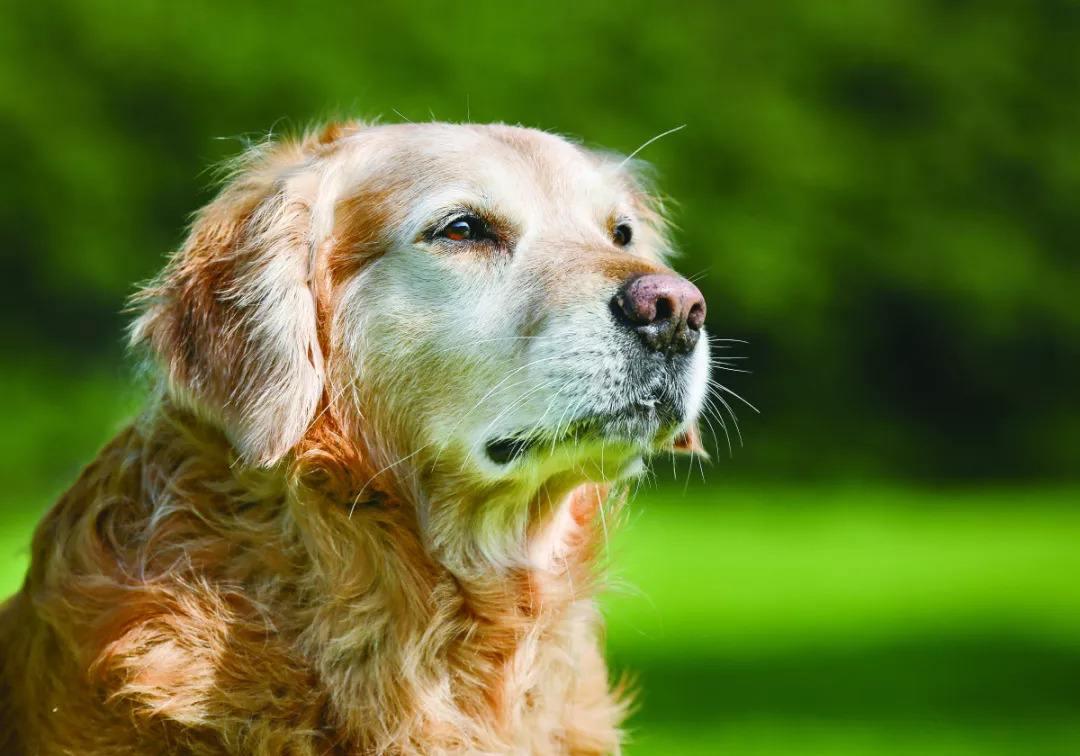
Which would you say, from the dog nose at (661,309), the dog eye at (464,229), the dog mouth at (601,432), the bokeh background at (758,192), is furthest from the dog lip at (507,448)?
the bokeh background at (758,192)

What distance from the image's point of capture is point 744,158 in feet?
47.3

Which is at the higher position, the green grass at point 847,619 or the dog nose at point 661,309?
the green grass at point 847,619

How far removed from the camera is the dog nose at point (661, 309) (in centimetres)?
322

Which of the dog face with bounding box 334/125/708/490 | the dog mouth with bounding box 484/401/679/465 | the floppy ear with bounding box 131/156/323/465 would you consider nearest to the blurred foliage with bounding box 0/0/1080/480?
the dog face with bounding box 334/125/708/490

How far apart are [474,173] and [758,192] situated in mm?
11197

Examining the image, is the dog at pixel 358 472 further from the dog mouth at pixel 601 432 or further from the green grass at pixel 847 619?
the green grass at pixel 847 619

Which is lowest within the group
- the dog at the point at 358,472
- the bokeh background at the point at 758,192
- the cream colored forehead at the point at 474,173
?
the dog at the point at 358,472

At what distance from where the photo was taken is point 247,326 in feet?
11.0

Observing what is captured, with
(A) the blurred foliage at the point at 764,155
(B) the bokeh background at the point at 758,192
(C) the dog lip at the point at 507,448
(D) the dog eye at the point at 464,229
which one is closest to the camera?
(C) the dog lip at the point at 507,448

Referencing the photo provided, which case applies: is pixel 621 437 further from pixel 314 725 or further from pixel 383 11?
pixel 383 11

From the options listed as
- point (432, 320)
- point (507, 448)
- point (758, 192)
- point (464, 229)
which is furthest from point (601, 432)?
point (758, 192)

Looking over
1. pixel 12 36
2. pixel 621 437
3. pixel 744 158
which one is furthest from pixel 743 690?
pixel 12 36

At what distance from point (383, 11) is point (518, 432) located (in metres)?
11.3

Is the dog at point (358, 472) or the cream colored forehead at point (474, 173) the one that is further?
the cream colored forehead at point (474, 173)
